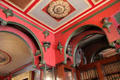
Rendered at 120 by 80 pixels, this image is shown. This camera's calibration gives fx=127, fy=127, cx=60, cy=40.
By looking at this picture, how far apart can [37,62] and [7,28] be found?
54.1 inches

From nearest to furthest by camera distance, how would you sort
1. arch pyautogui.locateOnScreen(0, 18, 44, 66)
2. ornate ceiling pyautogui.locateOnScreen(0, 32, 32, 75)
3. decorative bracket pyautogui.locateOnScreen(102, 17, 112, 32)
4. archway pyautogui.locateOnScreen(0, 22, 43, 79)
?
decorative bracket pyautogui.locateOnScreen(102, 17, 112, 32)
arch pyautogui.locateOnScreen(0, 18, 44, 66)
archway pyautogui.locateOnScreen(0, 22, 43, 79)
ornate ceiling pyautogui.locateOnScreen(0, 32, 32, 75)

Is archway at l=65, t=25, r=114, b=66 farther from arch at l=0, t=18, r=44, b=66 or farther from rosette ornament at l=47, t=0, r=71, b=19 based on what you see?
arch at l=0, t=18, r=44, b=66

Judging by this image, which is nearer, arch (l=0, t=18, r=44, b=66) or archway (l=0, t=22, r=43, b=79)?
arch (l=0, t=18, r=44, b=66)

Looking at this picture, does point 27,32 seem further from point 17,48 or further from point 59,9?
point 17,48

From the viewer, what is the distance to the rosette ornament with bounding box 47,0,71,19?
11.9 ft

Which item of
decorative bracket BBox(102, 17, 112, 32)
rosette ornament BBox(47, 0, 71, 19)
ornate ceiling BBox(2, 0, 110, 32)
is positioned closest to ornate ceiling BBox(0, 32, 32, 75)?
ornate ceiling BBox(2, 0, 110, 32)

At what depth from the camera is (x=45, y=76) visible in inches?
151

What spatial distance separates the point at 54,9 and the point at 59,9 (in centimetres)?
15

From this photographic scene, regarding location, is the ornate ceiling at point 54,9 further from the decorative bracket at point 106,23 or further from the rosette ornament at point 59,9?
the decorative bracket at point 106,23

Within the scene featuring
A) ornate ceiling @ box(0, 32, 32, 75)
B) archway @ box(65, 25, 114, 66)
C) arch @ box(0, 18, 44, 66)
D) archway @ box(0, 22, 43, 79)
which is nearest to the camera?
arch @ box(0, 18, 44, 66)

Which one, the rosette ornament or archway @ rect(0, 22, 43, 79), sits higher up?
the rosette ornament

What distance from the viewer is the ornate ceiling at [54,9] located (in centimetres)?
358

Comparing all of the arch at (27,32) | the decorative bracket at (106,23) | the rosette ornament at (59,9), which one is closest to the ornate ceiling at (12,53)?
the arch at (27,32)

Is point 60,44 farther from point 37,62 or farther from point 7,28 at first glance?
point 7,28
